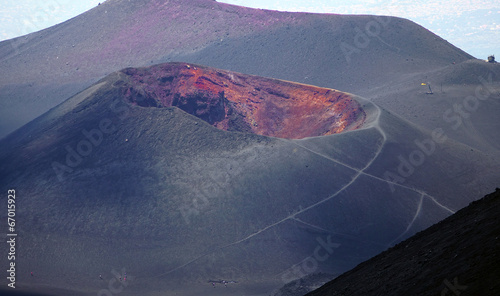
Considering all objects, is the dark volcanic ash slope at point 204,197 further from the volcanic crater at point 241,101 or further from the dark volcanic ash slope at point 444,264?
the dark volcanic ash slope at point 444,264

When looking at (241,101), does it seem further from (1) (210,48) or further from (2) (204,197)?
(1) (210,48)

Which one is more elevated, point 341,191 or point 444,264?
point 444,264

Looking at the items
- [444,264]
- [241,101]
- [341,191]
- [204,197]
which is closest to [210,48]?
[241,101]

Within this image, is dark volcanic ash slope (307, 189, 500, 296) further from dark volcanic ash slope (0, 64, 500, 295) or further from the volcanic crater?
the volcanic crater

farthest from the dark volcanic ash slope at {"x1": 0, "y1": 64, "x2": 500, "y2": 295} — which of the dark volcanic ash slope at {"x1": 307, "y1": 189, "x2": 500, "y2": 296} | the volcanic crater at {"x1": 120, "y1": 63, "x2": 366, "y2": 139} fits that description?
the dark volcanic ash slope at {"x1": 307, "y1": 189, "x2": 500, "y2": 296}

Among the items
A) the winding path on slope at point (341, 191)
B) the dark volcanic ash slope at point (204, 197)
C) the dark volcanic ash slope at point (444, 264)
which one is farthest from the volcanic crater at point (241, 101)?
the dark volcanic ash slope at point (444, 264)
